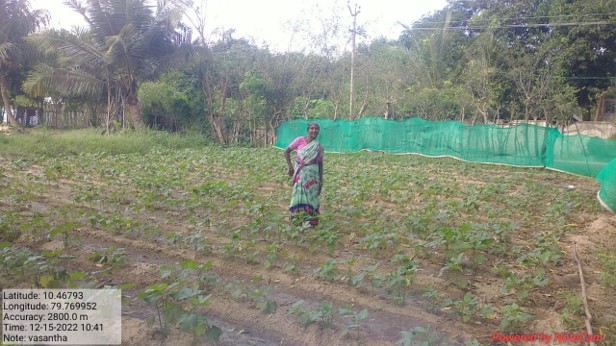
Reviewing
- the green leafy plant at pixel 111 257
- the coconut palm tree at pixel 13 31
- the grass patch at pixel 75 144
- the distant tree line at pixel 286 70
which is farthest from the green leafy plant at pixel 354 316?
the coconut palm tree at pixel 13 31

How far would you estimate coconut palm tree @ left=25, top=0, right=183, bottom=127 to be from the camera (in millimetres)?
17094

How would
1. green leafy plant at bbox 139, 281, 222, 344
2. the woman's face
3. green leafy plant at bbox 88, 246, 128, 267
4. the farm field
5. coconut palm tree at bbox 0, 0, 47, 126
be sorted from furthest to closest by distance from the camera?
coconut palm tree at bbox 0, 0, 47, 126 < the woman's face < green leafy plant at bbox 88, 246, 128, 267 < the farm field < green leafy plant at bbox 139, 281, 222, 344

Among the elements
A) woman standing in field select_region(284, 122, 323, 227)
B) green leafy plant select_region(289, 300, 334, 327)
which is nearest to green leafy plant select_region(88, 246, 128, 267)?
green leafy plant select_region(289, 300, 334, 327)

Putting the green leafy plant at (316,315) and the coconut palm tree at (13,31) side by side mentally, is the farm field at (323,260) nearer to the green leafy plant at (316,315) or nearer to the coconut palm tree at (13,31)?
the green leafy plant at (316,315)

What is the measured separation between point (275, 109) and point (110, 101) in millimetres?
7133

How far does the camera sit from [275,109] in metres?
21.0

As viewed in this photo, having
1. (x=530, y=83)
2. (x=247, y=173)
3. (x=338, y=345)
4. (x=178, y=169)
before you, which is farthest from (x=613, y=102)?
(x=338, y=345)

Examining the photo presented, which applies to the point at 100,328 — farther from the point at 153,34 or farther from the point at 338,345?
the point at 153,34

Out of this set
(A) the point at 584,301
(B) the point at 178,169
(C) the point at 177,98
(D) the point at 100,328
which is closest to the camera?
(D) the point at 100,328

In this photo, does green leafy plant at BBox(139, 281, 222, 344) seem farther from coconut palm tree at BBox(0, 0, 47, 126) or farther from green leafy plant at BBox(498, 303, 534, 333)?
coconut palm tree at BBox(0, 0, 47, 126)

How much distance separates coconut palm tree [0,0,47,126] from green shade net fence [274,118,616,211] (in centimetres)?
1226

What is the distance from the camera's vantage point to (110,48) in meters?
16.8

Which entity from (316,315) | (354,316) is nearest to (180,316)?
(316,315)

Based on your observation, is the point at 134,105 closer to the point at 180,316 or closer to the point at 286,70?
the point at 286,70
